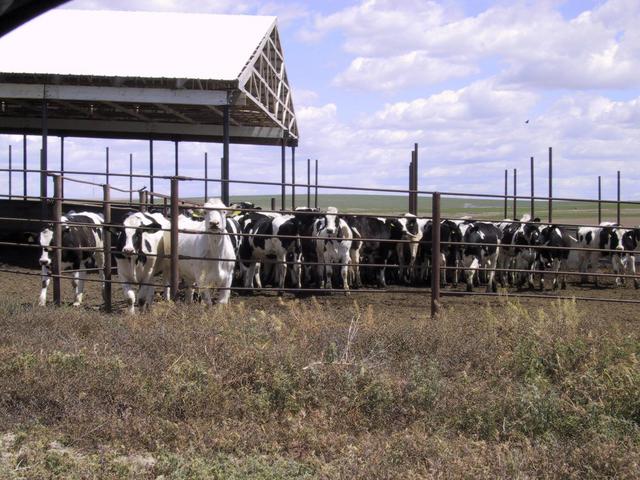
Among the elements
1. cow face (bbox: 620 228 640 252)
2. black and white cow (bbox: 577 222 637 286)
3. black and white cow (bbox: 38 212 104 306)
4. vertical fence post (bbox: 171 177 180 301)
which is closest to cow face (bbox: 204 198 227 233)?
vertical fence post (bbox: 171 177 180 301)

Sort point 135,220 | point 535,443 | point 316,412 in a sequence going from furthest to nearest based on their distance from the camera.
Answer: point 135,220, point 316,412, point 535,443

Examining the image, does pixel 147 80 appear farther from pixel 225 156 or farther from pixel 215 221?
pixel 215 221

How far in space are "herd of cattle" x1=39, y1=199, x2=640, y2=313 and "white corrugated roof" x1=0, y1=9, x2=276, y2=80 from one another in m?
3.94

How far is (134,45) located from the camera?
22781 mm

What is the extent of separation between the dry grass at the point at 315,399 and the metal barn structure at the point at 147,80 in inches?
458

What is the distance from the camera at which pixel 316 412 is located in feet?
19.7

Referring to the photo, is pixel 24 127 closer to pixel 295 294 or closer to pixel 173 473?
pixel 295 294

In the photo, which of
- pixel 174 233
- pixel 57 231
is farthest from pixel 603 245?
pixel 57 231

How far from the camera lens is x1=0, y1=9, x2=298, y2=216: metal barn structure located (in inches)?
767

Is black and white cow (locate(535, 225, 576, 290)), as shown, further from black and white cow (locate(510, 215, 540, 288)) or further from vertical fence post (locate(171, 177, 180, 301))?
vertical fence post (locate(171, 177, 180, 301))

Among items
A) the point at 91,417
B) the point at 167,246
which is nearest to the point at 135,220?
the point at 167,246

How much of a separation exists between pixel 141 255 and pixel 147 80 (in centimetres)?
871

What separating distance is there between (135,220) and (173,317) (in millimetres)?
→ 3809

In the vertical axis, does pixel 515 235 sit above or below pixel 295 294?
above
